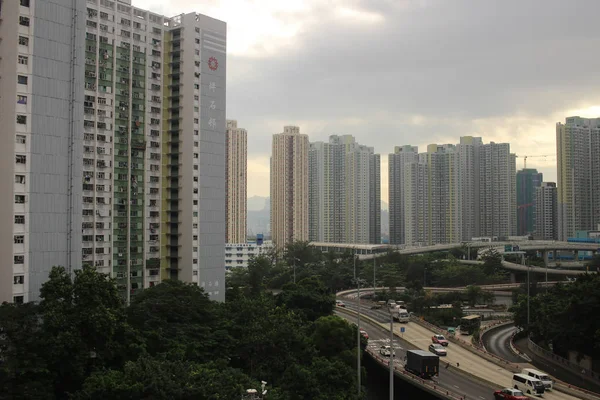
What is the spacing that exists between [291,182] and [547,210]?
67.9 metres

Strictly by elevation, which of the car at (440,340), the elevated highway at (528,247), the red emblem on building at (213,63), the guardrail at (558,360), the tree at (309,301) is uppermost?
the red emblem on building at (213,63)

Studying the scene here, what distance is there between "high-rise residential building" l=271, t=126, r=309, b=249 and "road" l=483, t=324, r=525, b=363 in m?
70.4

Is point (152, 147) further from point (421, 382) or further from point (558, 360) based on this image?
point (558, 360)

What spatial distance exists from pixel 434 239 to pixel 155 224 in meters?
97.4

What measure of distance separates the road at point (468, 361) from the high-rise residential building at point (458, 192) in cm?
8043

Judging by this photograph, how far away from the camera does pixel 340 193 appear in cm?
13862

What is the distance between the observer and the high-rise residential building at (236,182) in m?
117

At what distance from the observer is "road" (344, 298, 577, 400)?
33.3 metres

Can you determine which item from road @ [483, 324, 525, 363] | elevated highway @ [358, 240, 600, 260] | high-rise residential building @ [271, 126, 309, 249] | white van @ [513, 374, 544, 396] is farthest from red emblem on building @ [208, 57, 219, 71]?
high-rise residential building @ [271, 126, 309, 249]

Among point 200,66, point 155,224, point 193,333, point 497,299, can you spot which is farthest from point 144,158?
point 497,299

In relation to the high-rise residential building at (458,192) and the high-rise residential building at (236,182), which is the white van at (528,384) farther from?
the high-rise residential building at (458,192)

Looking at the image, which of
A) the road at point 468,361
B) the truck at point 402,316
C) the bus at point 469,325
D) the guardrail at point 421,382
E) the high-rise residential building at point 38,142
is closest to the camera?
the high-rise residential building at point 38,142

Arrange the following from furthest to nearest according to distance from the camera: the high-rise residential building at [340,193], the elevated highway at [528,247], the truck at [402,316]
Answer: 1. the high-rise residential building at [340,193]
2. the elevated highway at [528,247]
3. the truck at [402,316]

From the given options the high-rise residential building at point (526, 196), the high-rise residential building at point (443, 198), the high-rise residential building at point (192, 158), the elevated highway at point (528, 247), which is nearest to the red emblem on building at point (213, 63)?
the high-rise residential building at point (192, 158)
